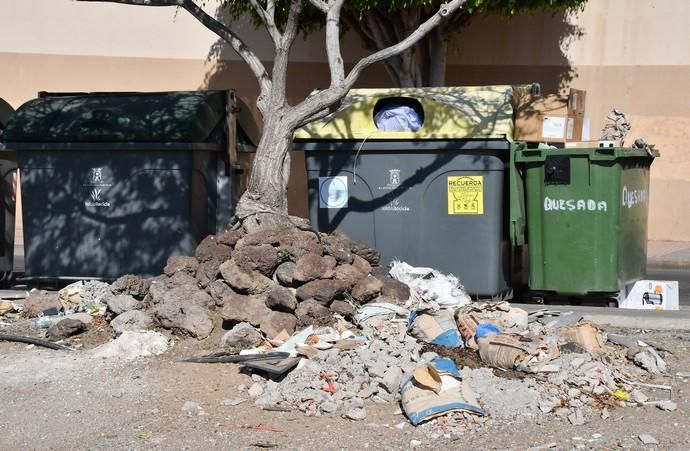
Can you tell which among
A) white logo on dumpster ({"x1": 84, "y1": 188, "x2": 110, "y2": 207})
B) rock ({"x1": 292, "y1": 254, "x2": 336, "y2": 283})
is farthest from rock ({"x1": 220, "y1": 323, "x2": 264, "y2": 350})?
white logo on dumpster ({"x1": 84, "y1": 188, "x2": 110, "y2": 207})

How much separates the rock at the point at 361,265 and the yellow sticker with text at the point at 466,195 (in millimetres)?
837

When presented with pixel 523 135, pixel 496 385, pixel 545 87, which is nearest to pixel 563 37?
pixel 545 87

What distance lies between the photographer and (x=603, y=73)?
520 inches

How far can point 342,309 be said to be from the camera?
611cm

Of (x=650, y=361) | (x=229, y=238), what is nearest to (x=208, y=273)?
(x=229, y=238)

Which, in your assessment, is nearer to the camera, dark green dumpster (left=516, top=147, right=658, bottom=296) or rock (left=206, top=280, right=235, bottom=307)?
rock (left=206, top=280, right=235, bottom=307)

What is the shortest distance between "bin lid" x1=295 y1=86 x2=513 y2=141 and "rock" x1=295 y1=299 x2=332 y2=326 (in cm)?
165

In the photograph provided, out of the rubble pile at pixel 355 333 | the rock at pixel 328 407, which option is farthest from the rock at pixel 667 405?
the rock at pixel 328 407

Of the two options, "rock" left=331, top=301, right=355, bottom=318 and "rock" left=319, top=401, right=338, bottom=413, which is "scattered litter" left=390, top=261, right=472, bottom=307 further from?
"rock" left=319, top=401, right=338, bottom=413

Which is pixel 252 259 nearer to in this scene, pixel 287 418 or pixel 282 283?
pixel 282 283

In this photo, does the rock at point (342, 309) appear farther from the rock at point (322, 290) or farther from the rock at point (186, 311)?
the rock at point (186, 311)

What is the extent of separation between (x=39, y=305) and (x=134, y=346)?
134 centimetres

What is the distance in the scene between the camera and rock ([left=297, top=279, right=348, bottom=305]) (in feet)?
20.0

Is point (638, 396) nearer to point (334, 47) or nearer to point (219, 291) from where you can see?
point (219, 291)
